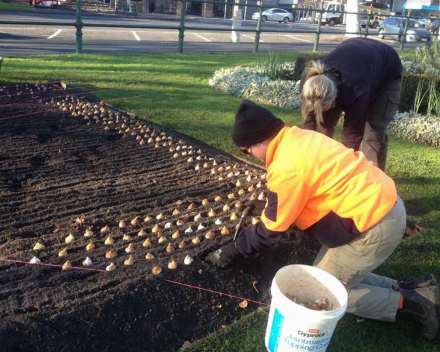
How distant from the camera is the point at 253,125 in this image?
225 cm

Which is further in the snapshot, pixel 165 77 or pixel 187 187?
pixel 165 77

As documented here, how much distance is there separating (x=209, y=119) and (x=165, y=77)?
301 cm

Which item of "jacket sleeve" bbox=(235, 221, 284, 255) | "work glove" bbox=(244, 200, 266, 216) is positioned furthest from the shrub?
"jacket sleeve" bbox=(235, 221, 284, 255)

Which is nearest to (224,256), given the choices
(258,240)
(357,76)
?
(258,240)

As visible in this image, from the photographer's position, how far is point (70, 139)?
5.22 m

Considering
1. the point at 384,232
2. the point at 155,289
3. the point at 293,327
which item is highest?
the point at 384,232

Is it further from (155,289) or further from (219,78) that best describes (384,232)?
(219,78)

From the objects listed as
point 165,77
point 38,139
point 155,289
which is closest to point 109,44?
point 165,77

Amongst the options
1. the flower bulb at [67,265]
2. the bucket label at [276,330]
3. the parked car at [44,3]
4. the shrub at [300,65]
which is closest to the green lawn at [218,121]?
the bucket label at [276,330]

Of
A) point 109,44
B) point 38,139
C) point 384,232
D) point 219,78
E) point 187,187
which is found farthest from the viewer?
point 109,44

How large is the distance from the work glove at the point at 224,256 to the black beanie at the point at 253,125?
78 cm

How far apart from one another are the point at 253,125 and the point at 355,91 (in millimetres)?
1456

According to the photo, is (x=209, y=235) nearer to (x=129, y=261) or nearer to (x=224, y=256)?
(x=224, y=256)

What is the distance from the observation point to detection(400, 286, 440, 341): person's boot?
2652 millimetres
